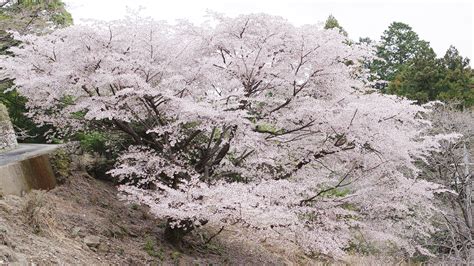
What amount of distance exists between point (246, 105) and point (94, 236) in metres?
2.95

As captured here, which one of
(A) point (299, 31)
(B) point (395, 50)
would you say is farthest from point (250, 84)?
(B) point (395, 50)

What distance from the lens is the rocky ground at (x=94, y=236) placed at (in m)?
4.54

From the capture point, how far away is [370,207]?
7.14 metres

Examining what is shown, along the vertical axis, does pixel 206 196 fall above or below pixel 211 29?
below

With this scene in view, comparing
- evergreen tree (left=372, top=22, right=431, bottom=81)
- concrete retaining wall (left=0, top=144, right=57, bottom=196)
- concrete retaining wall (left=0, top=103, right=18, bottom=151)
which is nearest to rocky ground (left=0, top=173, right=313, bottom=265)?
concrete retaining wall (left=0, top=144, right=57, bottom=196)

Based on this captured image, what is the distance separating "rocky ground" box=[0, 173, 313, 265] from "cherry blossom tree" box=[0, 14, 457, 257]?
20.1 inches

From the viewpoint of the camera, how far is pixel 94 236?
5.86 meters

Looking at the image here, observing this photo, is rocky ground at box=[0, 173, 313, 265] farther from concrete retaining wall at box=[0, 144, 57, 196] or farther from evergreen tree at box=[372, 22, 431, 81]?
evergreen tree at box=[372, 22, 431, 81]

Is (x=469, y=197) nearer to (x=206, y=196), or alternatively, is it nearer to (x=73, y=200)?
(x=206, y=196)

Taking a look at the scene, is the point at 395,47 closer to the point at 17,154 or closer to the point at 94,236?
the point at 17,154

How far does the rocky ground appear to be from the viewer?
454cm

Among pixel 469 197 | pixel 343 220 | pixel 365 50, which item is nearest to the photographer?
pixel 343 220

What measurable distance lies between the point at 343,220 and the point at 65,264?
4.02 m

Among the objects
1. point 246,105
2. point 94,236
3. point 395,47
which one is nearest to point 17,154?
point 94,236
